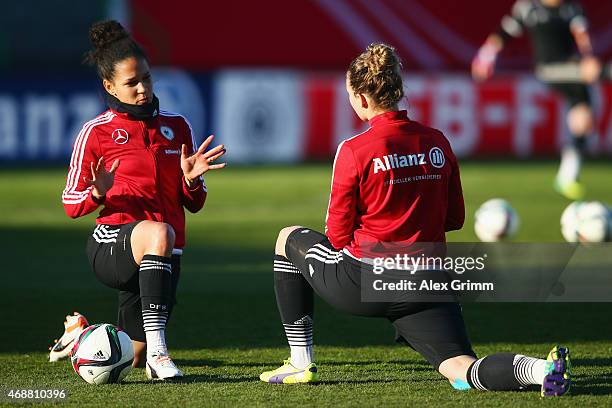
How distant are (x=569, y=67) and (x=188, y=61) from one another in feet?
33.6

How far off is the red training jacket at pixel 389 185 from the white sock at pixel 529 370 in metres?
0.67

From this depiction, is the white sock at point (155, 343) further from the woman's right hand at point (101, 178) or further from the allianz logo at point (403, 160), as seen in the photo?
the allianz logo at point (403, 160)

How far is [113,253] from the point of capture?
6125 millimetres

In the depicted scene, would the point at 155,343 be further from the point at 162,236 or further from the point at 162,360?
the point at 162,236

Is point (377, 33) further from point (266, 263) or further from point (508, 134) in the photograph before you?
point (266, 263)

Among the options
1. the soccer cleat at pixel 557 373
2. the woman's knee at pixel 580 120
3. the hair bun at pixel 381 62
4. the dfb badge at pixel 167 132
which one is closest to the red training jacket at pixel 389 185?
the hair bun at pixel 381 62

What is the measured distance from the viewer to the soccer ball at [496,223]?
10602mm

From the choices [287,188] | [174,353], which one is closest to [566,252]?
[174,353]

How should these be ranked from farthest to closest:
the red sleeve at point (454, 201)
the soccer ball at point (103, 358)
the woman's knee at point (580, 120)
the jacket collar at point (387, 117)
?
the woman's knee at point (580, 120)
the soccer ball at point (103, 358)
the red sleeve at point (454, 201)
the jacket collar at point (387, 117)

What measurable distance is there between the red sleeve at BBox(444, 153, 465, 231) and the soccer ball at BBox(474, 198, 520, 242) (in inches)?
197

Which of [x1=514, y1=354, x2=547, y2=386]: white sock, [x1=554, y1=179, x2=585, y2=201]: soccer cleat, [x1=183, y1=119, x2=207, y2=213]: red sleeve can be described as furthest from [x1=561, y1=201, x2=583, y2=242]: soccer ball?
[x1=514, y1=354, x2=547, y2=386]: white sock

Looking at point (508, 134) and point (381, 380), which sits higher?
point (508, 134)

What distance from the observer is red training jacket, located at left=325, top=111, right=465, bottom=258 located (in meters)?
5.28

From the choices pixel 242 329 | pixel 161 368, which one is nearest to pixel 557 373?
pixel 161 368
